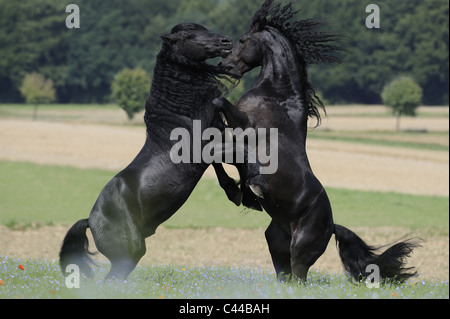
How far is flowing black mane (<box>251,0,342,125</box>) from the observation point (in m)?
7.82

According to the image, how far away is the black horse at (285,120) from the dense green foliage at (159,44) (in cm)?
7082

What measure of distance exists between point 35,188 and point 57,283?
741 inches

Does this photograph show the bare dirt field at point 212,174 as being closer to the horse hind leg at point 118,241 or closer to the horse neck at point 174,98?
the horse hind leg at point 118,241

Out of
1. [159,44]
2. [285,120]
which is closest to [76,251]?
[285,120]

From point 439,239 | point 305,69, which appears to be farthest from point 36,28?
point 305,69

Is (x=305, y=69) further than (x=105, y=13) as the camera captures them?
No

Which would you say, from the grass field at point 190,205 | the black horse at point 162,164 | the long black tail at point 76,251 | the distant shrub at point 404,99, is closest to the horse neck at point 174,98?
the black horse at point 162,164

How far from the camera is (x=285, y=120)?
755 centimetres

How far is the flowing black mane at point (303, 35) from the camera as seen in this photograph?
7.82 m

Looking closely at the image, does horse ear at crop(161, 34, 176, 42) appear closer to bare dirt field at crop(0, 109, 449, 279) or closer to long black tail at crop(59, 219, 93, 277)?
long black tail at crop(59, 219, 93, 277)

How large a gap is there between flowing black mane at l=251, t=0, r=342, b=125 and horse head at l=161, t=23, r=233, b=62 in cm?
68

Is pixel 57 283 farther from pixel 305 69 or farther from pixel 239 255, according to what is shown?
pixel 239 255

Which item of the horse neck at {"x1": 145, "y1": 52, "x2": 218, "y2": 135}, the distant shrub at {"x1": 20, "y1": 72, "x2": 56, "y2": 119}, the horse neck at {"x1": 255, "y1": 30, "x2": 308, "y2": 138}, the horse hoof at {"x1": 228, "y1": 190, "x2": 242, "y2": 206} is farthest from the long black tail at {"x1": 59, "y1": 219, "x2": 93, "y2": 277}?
the distant shrub at {"x1": 20, "y1": 72, "x2": 56, "y2": 119}
